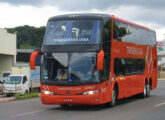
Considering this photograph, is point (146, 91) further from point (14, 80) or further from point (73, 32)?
point (14, 80)

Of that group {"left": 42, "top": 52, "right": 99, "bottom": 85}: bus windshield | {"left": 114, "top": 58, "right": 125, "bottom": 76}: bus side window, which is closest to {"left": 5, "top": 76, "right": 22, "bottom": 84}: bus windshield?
{"left": 114, "top": 58, "right": 125, "bottom": 76}: bus side window

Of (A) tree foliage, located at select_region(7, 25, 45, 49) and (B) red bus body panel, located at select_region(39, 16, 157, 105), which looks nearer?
(B) red bus body panel, located at select_region(39, 16, 157, 105)

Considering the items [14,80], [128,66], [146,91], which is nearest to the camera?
[128,66]

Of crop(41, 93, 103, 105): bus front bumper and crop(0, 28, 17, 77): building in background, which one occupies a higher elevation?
crop(0, 28, 17, 77): building in background

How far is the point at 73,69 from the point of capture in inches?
696

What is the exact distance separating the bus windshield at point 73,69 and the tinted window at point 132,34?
241 centimetres

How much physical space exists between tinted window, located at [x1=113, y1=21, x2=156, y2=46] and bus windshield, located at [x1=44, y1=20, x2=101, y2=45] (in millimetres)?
1746

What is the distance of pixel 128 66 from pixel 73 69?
514 centimetres

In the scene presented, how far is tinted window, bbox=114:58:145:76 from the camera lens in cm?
2038

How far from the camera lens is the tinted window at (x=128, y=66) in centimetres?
2038

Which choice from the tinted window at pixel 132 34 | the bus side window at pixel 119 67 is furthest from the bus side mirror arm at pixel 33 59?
the bus side window at pixel 119 67

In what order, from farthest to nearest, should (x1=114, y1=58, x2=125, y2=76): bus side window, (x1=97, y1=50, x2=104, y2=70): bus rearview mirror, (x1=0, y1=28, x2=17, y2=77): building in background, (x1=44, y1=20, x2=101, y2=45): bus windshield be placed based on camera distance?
(x1=0, y1=28, x2=17, y2=77): building in background, (x1=114, y1=58, x2=125, y2=76): bus side window, (x1=44, y1=20, x2=101, y2=45): bus windshield, (x1=97, y1=50, x2=104, y2=70): bus rearview mirror

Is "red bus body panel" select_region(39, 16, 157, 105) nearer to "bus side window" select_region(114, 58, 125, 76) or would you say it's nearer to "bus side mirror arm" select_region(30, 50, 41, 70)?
"bus side mirror arm" select_region(30, 50, 41, 70)

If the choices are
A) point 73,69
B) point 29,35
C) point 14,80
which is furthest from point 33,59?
point 29,35
